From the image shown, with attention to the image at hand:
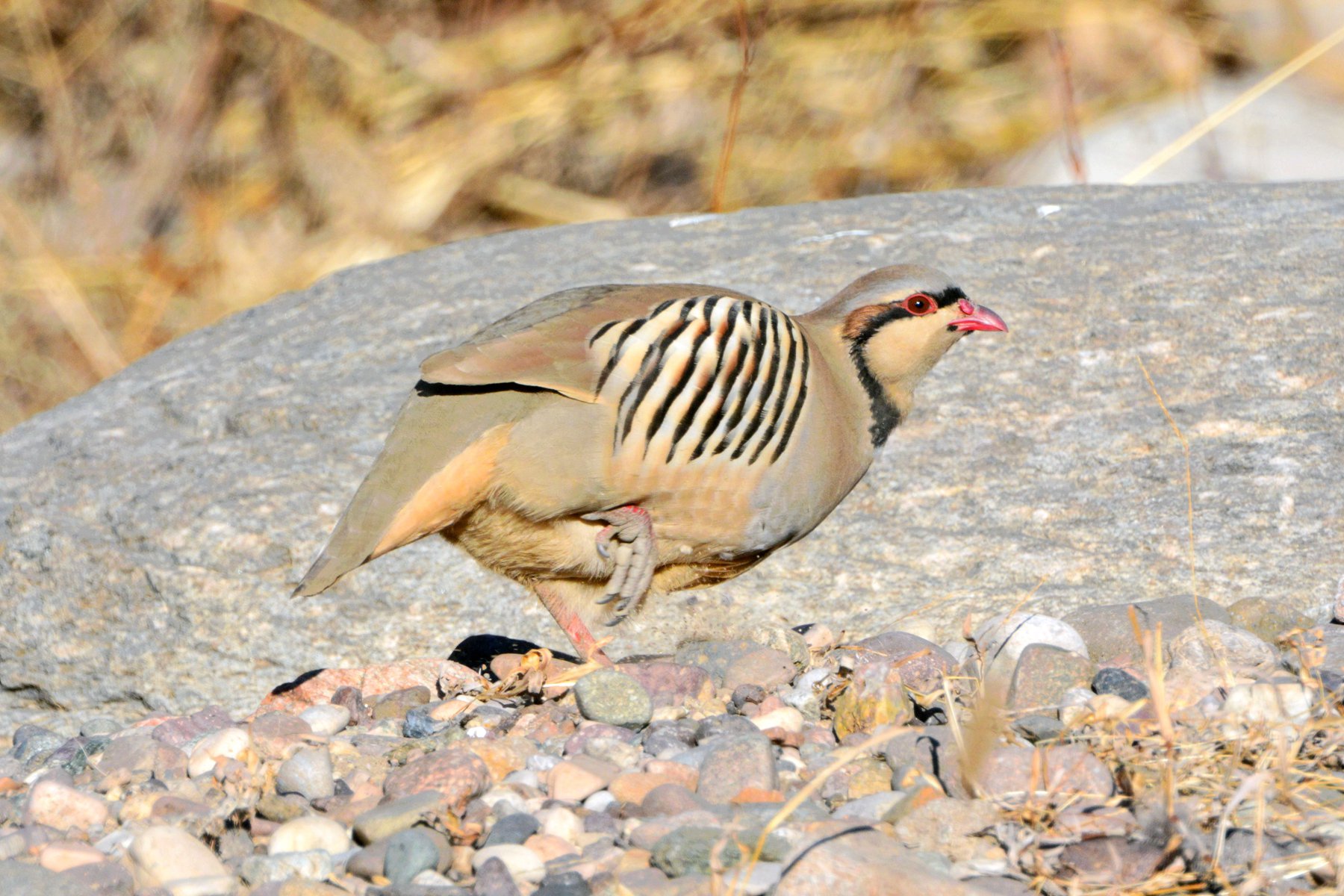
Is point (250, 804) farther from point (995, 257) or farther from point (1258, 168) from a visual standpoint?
point (1258, 168)

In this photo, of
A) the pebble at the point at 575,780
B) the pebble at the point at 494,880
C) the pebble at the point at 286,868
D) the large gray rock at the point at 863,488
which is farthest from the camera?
the large gray rock at the point at 863,488

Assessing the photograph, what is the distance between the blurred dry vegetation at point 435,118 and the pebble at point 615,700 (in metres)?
4.75

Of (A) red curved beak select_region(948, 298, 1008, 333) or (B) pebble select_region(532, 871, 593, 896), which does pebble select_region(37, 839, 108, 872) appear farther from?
(A) red curved beak select_region(948, 298, 1008, 333)

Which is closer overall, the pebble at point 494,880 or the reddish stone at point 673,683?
the pebble at point 494,880

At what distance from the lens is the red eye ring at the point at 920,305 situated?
3402 mm

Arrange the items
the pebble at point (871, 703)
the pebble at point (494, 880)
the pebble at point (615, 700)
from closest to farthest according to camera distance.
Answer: the pebble at point (494, 880), the pebble at point (871, 703), the pebble at point (615, 700)

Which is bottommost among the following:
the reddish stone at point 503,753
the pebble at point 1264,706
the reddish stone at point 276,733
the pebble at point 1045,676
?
the reddish stone at point 276,733

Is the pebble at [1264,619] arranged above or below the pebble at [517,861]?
above

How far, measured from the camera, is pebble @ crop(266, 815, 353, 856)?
2074 mm

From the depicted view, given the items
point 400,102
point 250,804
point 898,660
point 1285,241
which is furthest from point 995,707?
point 400,102

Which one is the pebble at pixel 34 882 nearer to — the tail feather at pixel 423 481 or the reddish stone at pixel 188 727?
the reddish stone at pixel 188 727

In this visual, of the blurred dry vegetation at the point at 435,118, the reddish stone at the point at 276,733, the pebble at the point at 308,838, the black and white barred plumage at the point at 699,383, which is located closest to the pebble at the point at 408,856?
the pebble at the point at 308,838

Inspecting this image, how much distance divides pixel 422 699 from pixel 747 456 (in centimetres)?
85

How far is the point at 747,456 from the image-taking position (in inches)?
121
